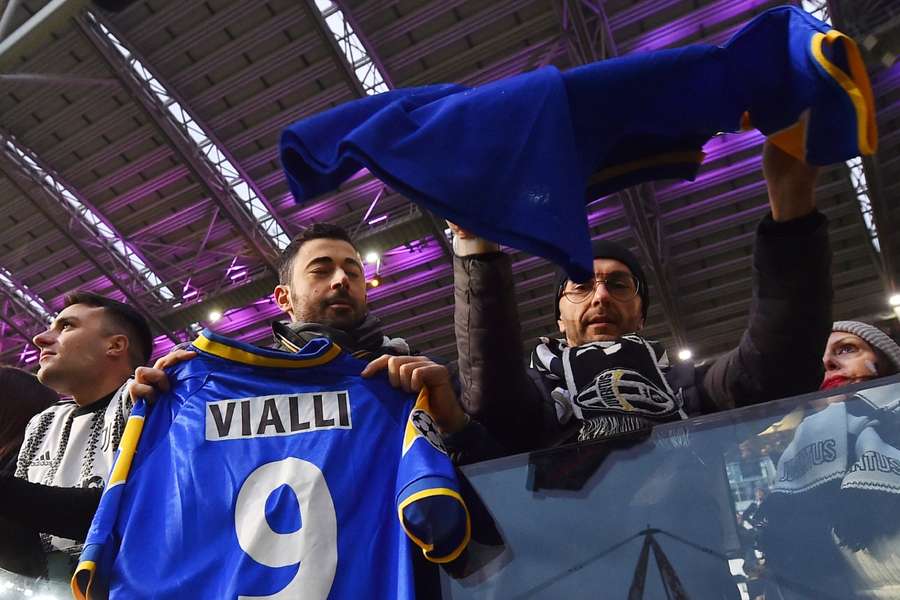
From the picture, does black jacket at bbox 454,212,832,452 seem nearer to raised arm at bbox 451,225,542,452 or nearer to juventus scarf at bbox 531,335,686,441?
raised arm at bbox 451,225,542,452

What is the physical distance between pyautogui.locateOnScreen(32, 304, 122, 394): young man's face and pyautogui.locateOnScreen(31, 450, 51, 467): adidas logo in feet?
0.74

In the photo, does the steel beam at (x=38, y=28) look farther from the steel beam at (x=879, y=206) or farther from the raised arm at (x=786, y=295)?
the steel beam at (x=879, y=206)

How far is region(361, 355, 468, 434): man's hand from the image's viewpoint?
65.6 inches

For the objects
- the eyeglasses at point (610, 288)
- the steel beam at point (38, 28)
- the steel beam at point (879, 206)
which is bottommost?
the eyeglasses at point (610, 288)

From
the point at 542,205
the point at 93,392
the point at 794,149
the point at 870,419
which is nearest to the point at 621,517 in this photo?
the point at 870,419

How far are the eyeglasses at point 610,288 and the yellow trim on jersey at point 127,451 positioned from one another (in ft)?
3.86

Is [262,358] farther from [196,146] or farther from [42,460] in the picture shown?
[196,146]

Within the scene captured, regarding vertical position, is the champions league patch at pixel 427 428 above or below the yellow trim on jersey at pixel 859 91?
below

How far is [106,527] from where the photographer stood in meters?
1.50

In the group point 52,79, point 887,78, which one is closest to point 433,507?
point 52,79

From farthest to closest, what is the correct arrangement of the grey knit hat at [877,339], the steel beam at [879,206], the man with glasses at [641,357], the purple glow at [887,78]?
the purple glow at [887,78] → the steel beam at [879,206] → the grey knit hat at [877,339] → the man with glasses at [641,357]

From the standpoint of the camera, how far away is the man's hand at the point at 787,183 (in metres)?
1.41

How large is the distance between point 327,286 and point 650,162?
100cm

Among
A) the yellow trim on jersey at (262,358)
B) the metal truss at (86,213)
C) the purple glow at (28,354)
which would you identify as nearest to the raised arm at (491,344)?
the yellow trim on jersey at (262,358)
